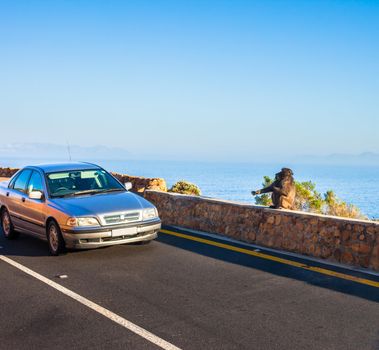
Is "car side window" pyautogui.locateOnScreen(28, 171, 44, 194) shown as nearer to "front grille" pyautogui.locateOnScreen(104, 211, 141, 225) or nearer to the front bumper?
the front bumper

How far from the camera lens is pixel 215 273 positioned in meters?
7.20

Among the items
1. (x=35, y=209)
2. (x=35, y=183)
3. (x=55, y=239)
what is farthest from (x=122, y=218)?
(x=35, y=183)

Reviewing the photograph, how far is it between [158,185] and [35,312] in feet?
36.5

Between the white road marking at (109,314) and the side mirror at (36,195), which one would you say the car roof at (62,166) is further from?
the white road marking at (109,314)

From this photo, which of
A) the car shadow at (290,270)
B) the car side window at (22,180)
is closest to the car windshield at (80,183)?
the car side window at (22,180)

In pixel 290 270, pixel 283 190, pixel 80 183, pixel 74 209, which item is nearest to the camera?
pixel 290 270

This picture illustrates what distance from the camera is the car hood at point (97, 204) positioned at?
8141mm

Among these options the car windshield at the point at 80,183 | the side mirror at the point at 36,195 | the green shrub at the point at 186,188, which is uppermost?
the car windshield at the point at 80,183

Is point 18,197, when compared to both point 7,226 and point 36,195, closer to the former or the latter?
point 7,226

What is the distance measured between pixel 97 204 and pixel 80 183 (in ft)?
3.86

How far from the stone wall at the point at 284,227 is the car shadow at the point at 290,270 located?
16.2 inches

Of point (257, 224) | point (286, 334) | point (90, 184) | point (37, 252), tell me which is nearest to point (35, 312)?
point (286, 334)

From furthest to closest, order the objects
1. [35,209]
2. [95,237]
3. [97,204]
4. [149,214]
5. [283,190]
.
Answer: [283,190]
[35,209]
[149,214]
[97,204]
[95,237]

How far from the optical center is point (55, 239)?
332 inches
